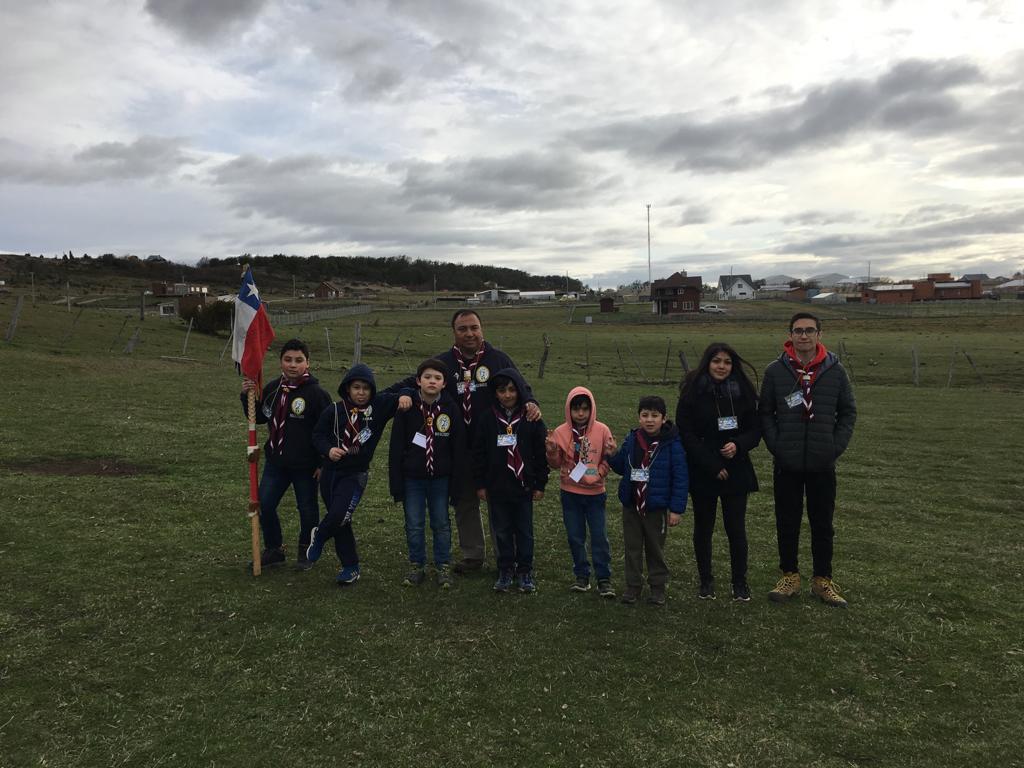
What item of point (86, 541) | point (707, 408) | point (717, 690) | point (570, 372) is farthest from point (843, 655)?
point (570, 372)

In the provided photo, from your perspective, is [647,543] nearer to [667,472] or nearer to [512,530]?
[667,472]

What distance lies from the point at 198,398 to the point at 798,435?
16463 millimetres

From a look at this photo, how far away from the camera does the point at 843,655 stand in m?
5.18

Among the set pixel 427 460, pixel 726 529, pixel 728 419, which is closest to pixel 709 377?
pixel 728 419

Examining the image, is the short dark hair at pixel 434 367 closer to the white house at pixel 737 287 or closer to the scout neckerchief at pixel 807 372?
the scout neckerchief at pixel 807 372

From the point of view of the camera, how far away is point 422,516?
6.54 metres

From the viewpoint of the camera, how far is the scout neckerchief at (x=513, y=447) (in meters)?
6.20

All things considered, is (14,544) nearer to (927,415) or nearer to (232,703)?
(232,703)

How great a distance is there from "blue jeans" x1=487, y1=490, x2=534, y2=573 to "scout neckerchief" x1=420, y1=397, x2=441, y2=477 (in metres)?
0.64

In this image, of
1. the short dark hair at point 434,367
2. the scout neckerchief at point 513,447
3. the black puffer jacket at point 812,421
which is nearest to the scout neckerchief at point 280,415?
the short dark hair at point 434,367

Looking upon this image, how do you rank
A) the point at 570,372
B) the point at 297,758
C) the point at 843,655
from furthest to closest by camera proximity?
the point at 570,372 → the point at 843,655 → the point at 297,758

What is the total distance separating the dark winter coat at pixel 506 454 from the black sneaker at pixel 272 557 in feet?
7.46

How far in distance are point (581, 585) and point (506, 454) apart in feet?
4.86

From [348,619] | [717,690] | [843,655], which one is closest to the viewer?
[717,690]
